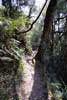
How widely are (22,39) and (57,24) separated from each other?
406 centimetres

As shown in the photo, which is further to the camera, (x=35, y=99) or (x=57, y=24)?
(x=57, y=24)

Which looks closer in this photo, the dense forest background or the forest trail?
the forest trail

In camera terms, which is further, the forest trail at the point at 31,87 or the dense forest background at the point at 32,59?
the dense forest background at the point at 32,59

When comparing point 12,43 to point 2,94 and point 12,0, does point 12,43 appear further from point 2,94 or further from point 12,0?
point 12,0

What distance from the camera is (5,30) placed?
8.78m

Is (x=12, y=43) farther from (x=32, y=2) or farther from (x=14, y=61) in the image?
(x=32, y=2)

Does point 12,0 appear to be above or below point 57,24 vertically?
above

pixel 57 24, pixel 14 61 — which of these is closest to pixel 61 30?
pixel 57 24

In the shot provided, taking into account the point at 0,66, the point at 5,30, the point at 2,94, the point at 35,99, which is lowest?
the point at 35,99

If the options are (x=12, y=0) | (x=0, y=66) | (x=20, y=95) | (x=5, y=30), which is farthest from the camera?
(x=12, y=0)

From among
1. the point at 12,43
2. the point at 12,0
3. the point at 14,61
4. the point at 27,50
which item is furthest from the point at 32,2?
the point at 14,61

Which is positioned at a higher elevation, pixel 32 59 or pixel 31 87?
pixel 32 59

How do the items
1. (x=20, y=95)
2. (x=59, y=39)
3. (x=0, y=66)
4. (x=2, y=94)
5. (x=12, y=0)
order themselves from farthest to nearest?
1. (x=12, y=0)
2. (x=59, y=39)
3. (x=0, y=66)
4. (x=20, y=95)
5. (x=2, y=94)

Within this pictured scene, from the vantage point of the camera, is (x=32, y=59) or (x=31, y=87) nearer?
(x=31, y=87)
